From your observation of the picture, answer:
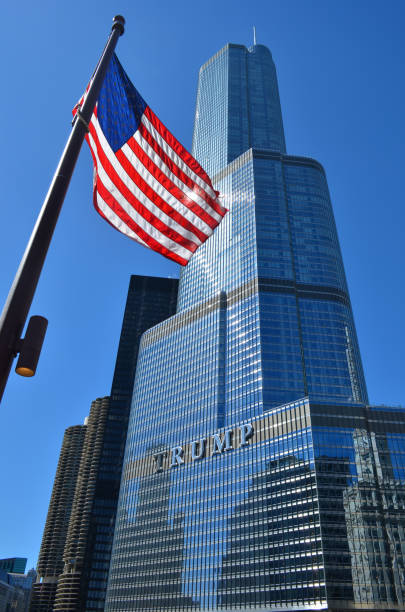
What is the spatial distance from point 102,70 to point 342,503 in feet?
355

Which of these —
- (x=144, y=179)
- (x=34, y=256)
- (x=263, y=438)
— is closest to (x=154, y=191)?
(x=144, y=179)

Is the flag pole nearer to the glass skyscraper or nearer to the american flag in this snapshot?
the american flag

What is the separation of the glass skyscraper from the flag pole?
104 metres

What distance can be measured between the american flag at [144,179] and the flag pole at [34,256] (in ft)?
18.4

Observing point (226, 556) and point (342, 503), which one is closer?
point (342, 503)

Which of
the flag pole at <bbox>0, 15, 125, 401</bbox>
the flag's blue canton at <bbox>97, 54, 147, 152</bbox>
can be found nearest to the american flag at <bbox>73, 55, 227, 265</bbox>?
the flag's blue canton at <bbox>97, 54, 147, 152</bbox>

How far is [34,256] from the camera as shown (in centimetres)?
895

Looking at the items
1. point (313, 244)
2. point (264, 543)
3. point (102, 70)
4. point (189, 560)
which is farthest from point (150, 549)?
point (102, 70)

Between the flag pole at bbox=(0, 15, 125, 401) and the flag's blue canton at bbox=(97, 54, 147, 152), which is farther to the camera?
the flag's blue canton at bbox=(97, 54, 147, 152)

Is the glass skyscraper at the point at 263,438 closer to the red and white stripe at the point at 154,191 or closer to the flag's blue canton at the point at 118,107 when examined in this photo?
the red and white stripe at the point at 154,191

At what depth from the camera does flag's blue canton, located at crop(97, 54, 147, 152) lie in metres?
16.6

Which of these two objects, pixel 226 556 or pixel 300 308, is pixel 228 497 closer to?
pixel 226 556

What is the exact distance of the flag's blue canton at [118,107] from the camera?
653 inches

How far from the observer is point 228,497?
4946 inches
